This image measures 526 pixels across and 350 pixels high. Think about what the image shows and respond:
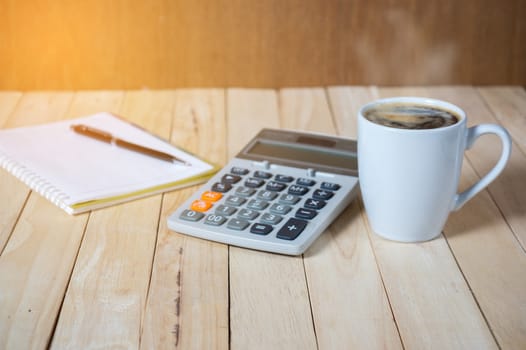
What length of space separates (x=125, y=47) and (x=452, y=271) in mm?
630

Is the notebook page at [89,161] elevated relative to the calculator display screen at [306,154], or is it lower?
lower

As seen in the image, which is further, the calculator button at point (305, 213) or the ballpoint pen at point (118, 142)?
the ballpoint pen at point (118, 142)

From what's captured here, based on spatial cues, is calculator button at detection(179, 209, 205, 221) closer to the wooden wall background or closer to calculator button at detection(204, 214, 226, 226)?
calculator button at detection(204, 214, 226, 226)

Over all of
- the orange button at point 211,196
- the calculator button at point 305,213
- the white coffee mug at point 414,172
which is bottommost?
the orange button at point 211,196

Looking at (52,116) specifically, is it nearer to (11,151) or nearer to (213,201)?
(11,151)

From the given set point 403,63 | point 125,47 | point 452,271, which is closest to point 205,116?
point 125,47

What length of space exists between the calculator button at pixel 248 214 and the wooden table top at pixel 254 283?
0.03 metres

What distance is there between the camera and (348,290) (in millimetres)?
585

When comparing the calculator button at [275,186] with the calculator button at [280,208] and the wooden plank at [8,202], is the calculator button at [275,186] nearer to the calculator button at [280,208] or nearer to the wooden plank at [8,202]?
the calculator button at [280,208]

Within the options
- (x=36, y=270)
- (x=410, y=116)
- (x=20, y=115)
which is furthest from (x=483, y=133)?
(x=20, y=115)

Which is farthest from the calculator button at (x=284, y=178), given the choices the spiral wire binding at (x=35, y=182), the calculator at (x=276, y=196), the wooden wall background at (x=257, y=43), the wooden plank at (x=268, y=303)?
the wooden wall background at (x=257, y=43)

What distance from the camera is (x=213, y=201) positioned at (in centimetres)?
69

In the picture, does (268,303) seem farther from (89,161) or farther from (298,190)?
(89,161)

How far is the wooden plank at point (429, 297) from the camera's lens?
1.73 feet
